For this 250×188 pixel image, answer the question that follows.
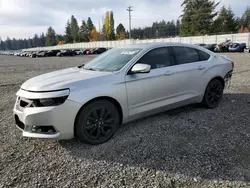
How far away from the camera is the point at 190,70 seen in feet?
14.7

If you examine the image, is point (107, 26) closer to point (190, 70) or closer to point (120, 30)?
point (120, 30)

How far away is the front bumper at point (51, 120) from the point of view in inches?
120

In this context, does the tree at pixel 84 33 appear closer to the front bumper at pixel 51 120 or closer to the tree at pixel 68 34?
the tree at pixel 68 34

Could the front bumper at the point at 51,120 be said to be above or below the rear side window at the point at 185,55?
below

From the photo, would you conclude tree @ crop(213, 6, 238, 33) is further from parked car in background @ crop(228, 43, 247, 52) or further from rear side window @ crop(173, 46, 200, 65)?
rear side window @ crop(173, 46, 200, 65)

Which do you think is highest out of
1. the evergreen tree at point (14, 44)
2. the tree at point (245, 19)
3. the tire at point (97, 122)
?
the tree at point (245, 19)

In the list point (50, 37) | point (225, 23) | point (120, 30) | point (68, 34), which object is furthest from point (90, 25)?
point (225, 23)

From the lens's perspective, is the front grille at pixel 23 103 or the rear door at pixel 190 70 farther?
the rear door at pixel 190 70

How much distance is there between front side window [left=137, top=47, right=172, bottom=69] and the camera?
3973mm

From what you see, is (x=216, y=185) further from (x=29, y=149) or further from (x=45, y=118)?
(x=29, y=149)

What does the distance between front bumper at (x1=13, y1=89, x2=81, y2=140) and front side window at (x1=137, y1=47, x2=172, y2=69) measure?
1.51m

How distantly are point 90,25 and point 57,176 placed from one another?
115 meters

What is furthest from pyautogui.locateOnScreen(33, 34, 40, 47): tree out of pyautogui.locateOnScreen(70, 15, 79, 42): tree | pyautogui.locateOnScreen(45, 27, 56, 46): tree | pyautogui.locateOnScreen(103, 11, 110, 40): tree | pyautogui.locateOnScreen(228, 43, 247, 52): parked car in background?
pyautogui.locateOnScreen(228, 43, 247, 52): parked car in background

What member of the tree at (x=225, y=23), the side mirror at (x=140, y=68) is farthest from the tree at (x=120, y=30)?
the side mirror at (x=140, y=68)
